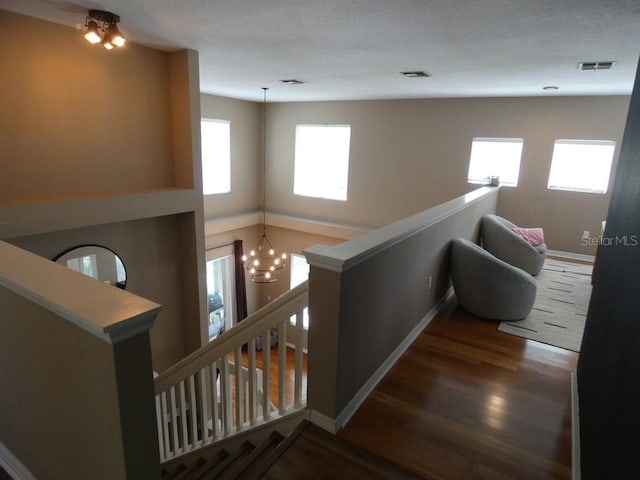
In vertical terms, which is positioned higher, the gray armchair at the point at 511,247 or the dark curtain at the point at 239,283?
the gray armchair at the point at 511,247

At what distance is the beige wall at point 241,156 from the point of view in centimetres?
754

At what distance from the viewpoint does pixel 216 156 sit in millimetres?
7688

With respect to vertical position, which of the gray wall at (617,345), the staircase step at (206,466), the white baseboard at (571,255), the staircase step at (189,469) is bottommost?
the staircase step at (189,469)

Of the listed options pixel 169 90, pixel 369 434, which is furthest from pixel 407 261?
pixel 169 90

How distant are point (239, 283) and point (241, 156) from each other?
276 cm

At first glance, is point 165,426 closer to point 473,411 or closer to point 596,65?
point 473,411

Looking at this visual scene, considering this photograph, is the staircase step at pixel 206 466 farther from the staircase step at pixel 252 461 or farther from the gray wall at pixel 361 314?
the gray wall at pixel 361 314

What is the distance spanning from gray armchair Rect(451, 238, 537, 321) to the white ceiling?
174cm

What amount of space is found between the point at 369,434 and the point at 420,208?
5.54m

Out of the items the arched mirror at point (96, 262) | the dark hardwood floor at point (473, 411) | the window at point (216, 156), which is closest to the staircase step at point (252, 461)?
the dark hardwood floor at point (473, 411)

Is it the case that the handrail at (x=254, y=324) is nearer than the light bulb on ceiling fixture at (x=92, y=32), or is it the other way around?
the handrail at (x=254, y=324)

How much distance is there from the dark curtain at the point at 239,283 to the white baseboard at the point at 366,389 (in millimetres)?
5451

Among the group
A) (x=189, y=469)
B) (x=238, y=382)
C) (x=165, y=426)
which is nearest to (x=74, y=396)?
(x=238, y=382)

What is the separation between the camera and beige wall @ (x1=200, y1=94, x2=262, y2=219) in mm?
7535
